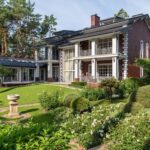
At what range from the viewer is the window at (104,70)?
39.2 metres

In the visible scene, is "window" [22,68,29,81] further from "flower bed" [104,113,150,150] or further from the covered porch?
"flower bed" [104,113,150,150]

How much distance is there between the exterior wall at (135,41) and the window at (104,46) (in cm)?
268

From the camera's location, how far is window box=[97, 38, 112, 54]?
124 feet

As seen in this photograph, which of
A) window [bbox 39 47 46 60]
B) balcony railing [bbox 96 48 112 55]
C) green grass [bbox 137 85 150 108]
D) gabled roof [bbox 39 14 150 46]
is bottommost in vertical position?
green grass [bbox 137 85 150 108]

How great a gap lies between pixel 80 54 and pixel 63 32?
13.5 m

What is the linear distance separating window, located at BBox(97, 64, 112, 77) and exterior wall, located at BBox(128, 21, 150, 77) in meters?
3.06

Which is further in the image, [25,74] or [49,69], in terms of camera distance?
[49,69]

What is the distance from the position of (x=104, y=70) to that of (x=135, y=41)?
578 cm

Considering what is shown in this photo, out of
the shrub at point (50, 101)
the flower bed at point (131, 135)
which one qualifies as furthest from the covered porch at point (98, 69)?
the flower bed at point (131, 135)

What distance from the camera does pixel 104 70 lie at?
39906 millimetres

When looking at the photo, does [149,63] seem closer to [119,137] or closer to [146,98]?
[146,98]

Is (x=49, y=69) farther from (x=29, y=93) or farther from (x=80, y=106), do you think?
(x=80, y=106)

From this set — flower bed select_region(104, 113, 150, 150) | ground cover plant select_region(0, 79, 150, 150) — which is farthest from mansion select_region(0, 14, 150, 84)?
flower bed select_region(104, 113, 150, 150)

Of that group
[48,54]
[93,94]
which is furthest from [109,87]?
[48,54]
